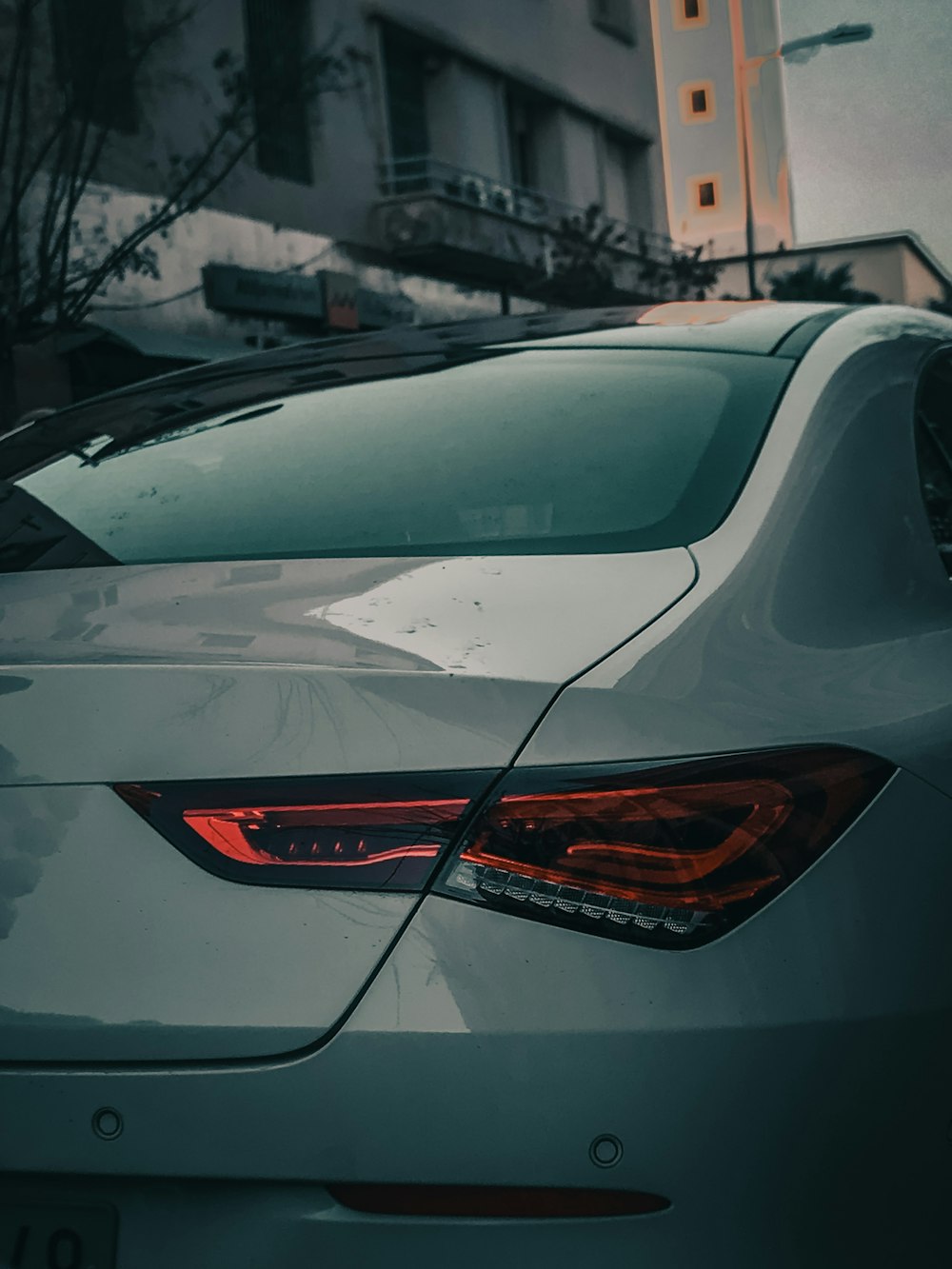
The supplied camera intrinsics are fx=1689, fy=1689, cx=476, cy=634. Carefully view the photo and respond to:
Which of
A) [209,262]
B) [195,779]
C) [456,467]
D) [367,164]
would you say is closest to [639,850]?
[195,779]

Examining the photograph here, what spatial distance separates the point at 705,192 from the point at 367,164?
39.0m

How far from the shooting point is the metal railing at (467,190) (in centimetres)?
2317

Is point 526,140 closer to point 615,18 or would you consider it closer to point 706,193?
point 615,18

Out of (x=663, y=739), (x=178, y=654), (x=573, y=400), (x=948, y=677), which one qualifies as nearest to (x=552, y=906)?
(x=663, y=739)

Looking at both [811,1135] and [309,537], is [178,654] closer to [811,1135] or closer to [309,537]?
[309,537]

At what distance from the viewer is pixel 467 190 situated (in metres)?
23.7

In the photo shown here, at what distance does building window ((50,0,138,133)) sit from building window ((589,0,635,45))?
1674 centimetres

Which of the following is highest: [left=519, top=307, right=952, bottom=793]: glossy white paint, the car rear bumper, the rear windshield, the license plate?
the rear windshield

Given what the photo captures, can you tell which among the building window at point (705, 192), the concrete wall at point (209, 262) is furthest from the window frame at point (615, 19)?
the building window at point (705, 192)

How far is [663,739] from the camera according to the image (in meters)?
1.51

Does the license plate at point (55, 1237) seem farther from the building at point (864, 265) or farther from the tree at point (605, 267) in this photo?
the building at point (864, 265)

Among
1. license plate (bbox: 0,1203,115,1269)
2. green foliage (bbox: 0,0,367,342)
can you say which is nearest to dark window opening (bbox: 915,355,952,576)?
license plate (bbox: 0,1203,115,1269)

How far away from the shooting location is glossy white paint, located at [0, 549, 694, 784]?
4.88 ft

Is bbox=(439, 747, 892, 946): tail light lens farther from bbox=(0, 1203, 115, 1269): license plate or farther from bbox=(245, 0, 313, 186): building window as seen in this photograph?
bbox=(245, 0, 313, 186): building window
